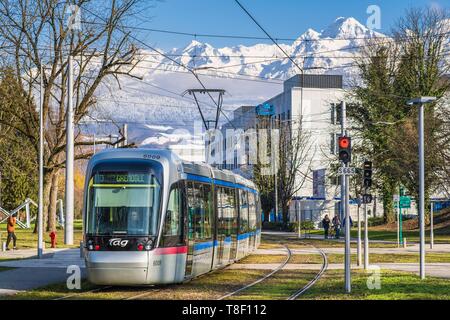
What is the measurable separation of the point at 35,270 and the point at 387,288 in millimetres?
11508

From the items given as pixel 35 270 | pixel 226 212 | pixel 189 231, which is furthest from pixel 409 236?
pixel 189 231

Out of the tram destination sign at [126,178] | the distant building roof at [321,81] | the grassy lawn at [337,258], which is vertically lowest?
the grassy lawn at [337,258]

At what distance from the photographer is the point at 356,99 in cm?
6488

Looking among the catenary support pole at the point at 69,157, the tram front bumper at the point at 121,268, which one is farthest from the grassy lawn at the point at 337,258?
the tram front bumper at the point at 121,268

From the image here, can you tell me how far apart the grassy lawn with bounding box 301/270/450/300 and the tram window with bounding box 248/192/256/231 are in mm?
7756

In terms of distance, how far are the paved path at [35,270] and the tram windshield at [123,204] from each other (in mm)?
2495

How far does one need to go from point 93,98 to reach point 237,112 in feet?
286

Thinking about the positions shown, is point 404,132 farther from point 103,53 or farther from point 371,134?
point 103,53

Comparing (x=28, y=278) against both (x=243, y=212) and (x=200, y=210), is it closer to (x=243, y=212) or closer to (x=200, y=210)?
(x=200, y=210)

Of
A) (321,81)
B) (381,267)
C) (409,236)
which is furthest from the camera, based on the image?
(321,81)

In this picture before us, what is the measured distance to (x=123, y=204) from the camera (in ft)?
63.4

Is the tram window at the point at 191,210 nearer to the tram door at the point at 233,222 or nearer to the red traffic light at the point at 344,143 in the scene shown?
the red traffic light at the point at 344,143
